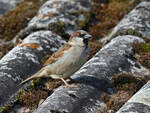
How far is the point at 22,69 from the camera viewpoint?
6.59 m

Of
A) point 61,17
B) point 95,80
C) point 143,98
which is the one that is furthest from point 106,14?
point 143,98

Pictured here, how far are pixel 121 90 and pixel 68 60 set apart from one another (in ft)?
3.78

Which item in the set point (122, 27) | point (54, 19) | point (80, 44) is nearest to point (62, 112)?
point (80, 44)

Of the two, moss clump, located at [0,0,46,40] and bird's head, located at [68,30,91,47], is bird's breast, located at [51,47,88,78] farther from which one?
moss clump, located at [0,0,46,40]

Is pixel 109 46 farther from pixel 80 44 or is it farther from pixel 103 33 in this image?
pixel 103 33

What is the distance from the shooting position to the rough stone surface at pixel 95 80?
4949mm

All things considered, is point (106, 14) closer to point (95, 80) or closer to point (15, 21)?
point (15, 21)

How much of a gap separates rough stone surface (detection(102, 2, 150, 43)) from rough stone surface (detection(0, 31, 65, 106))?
5.20 ft

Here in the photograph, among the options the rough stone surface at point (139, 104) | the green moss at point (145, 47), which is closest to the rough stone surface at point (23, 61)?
the green moss at point (145, 47)

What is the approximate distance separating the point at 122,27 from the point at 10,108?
384 cm

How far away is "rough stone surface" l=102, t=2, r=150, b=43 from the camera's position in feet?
25.8

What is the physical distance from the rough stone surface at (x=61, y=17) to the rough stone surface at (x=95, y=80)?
1.91 metres

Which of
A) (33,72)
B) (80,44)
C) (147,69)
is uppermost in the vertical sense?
(80,44)

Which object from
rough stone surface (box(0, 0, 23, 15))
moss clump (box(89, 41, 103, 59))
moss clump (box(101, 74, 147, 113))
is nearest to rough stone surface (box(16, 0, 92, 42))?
moss clump (box(89, 41, 103, 59))
